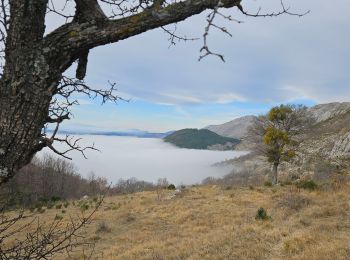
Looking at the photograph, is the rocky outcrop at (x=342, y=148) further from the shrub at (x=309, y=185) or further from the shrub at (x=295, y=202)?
the shrub at (x=295, y=202)

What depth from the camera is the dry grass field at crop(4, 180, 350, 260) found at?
10.3 meters

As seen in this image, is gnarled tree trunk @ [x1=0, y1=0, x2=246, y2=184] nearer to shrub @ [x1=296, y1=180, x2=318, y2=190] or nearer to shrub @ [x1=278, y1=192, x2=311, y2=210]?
shrub @ [x1=278, y1=192, x2=311, y2=210]

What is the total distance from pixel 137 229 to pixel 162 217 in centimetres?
196

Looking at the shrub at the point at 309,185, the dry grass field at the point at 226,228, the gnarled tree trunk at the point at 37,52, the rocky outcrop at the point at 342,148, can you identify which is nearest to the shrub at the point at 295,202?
the dry grass field at the point at 226,228

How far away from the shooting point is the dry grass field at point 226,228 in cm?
1031

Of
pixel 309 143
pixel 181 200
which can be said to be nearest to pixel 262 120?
pixel 181 200

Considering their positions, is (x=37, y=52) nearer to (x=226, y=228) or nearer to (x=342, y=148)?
(x=226, y=228)

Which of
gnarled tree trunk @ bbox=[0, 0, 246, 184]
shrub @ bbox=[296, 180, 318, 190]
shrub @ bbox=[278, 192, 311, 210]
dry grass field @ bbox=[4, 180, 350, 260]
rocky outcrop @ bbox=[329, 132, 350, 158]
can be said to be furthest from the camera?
rocky outcrop @ bbox=[329, 132, 350, 158]

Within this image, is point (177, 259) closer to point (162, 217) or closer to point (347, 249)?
point (347, 249)

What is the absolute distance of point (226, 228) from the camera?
1429 cm

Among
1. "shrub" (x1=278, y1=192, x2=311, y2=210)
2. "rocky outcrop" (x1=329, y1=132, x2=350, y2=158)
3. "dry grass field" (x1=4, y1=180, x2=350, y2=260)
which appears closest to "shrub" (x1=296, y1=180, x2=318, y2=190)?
"dry grass field" (x1=4, y1=180, x2=350, y2=260)

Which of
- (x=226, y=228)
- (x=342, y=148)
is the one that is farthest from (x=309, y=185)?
(x=342, y=148)

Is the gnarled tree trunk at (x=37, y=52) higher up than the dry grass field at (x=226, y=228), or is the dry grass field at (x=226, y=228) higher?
the gnarled tree trunk at (x=37, y=52)

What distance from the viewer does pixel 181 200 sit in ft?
78.5
